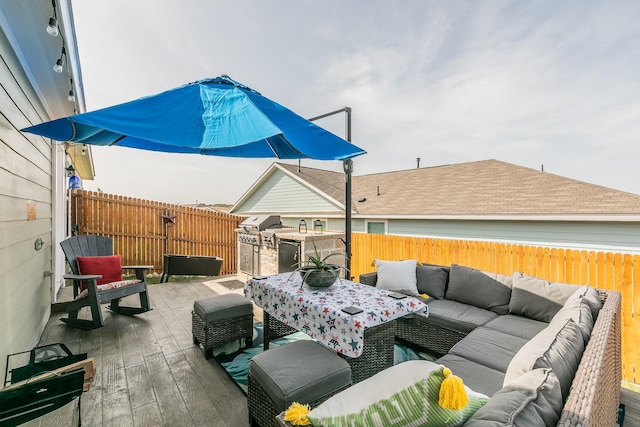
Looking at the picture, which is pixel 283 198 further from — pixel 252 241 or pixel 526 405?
pixel 526 405

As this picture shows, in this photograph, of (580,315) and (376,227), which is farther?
(376,227)

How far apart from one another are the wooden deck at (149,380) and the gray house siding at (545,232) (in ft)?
21.8

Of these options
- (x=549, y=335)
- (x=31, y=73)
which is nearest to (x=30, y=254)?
(x=31, y=73)

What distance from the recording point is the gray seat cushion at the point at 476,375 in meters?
1.72

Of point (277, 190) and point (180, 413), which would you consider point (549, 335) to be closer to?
point (180, 413)

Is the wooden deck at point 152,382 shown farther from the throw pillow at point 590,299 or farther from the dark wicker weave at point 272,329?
the throw pillow at point 590,299

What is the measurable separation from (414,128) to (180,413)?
356 inches

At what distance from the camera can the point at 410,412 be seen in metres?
0.89

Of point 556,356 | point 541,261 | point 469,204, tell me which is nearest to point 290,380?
point 556,356

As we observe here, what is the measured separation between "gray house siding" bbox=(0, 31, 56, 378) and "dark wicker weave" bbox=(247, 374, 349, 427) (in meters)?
1.85

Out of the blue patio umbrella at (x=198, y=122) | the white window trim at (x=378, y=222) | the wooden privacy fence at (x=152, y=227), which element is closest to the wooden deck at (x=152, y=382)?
the blue patio umbrella at (x=198, y=122)

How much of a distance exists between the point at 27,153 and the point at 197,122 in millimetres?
2310

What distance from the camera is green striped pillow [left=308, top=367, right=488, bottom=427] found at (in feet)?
2.89

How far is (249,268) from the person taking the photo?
614 centimetres
